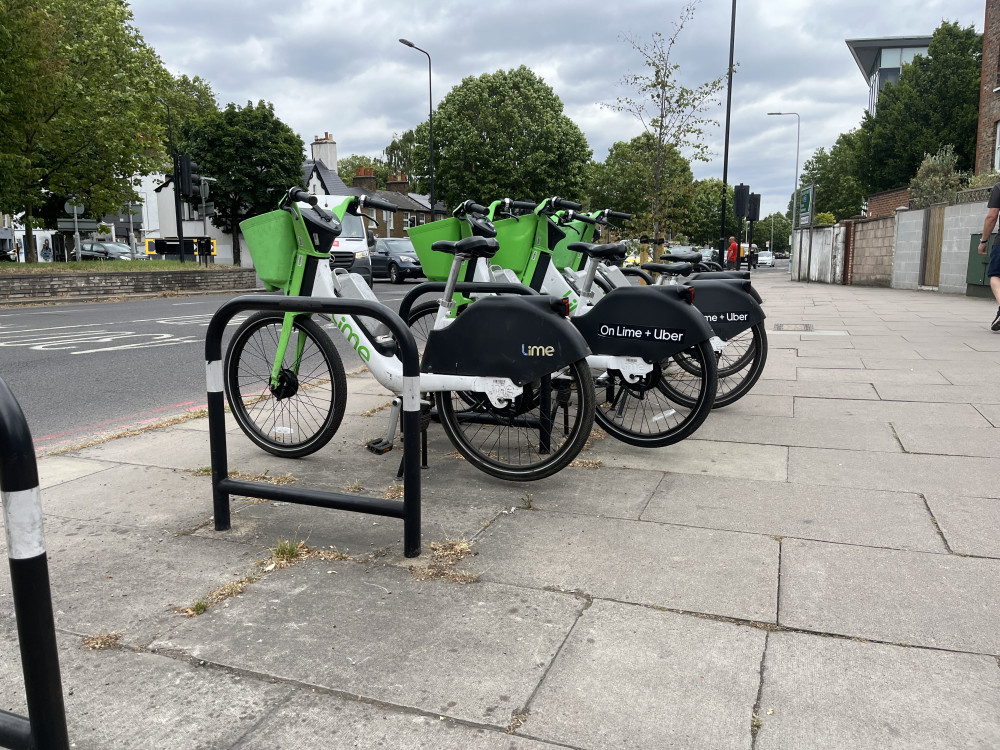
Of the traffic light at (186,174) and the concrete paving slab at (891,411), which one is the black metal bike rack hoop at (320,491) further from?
the traffic light at (186,174)

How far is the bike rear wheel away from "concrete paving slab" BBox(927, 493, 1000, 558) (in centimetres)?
123

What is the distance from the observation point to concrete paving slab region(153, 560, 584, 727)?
2.17m

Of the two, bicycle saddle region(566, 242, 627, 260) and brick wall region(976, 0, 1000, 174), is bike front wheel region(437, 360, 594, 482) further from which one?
brick wall region(976, 0, 1000, 174)

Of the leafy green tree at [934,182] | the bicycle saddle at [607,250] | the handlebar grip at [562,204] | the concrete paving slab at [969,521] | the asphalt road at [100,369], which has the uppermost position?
the leafy green tree at [934,182]

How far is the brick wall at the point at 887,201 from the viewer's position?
31531mm

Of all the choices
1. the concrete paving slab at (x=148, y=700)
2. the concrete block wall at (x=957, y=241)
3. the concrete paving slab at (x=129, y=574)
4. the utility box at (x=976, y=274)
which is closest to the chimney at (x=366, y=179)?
the concrete block wall at (x=957, y=241)

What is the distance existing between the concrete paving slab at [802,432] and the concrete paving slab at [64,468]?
3599 millimetres

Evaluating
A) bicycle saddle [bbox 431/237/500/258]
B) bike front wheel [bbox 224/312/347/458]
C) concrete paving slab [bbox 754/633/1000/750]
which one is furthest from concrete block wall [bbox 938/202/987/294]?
concrete paving slab [bbox 754/633/1000/750]

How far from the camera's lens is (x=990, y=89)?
26.3m

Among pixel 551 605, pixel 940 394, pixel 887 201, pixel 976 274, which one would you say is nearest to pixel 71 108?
pixel 976 274

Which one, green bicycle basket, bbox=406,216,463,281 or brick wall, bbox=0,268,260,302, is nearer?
green bicycle basket, bbox=406,216,463,281

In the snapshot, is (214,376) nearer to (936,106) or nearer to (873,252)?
A: (873,252)

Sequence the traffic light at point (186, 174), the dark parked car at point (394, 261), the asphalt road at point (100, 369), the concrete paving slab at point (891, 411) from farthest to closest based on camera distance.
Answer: the dark parked car at point (394, 261), the traffic light at point (186, 174), the asphalt road at point (100, 369), the concrete paving slab at point (891, 411)

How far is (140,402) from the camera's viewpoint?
6652 mm
